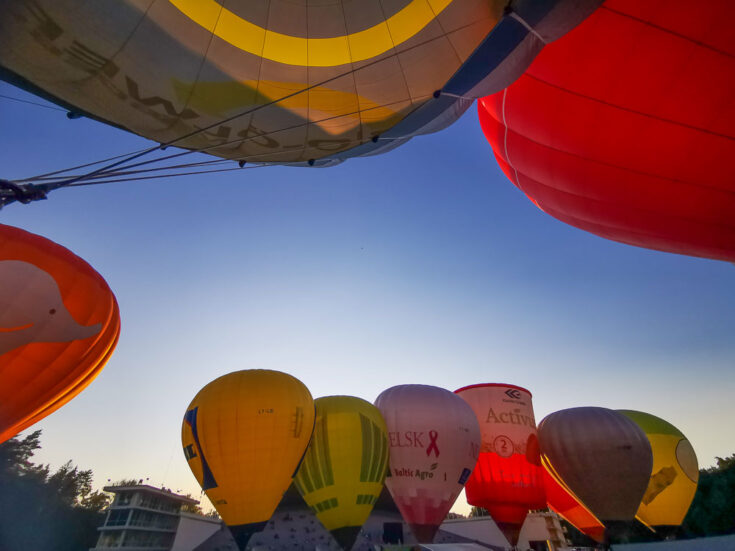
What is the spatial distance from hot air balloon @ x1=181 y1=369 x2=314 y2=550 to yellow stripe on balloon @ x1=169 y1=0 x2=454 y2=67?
8268 millimetres

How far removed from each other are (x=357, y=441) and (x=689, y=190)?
8.97 metres

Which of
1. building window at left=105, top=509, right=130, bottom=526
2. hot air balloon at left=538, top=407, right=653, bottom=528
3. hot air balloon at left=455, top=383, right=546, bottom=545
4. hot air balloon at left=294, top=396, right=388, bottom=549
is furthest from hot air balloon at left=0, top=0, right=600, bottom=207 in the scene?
building window at left=105, top=509, right=130, bottom=526

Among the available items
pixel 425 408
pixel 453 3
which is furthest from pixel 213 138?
pixel 425 408

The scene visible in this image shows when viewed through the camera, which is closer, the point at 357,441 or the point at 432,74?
the point at 432,74

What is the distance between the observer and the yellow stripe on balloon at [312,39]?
3549mm

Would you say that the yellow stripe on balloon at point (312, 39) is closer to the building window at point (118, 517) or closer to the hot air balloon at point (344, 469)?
the hot air balloon at point (344, 469)

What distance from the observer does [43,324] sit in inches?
278

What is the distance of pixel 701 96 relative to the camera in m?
4.23

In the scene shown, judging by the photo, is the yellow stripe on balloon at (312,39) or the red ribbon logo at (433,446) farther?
the red ribbon logo at (433,446)

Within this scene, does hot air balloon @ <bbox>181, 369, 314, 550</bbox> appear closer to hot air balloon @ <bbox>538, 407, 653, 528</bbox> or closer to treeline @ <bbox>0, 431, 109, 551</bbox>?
hot air balloon @ <bbox>538, 407, 653, 528</bbox>

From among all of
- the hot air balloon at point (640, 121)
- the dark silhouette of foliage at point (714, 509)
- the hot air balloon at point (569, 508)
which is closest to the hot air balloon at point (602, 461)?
the hot air balloon at point (569, 508)

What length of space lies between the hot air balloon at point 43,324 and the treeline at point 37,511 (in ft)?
68.1

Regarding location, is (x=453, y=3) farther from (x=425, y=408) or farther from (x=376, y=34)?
(x=425, y=408)

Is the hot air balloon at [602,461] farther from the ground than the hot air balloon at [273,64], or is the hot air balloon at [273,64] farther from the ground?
the hot air balloon at [273,64]
